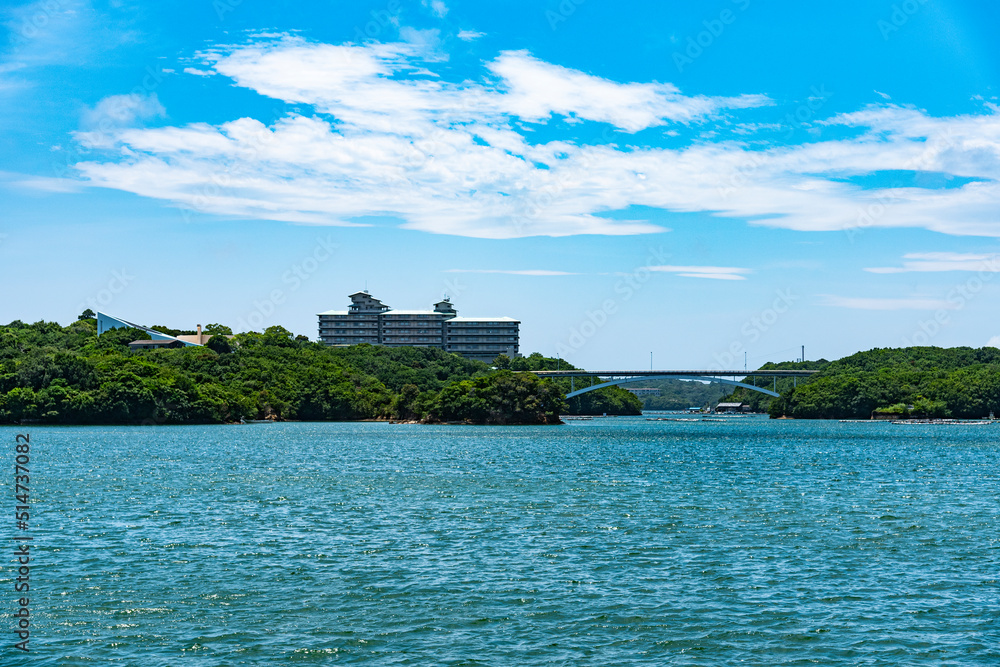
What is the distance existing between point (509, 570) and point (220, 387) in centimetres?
13385

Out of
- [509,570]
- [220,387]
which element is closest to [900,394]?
[220,387]

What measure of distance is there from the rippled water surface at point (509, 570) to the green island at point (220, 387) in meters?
84.4

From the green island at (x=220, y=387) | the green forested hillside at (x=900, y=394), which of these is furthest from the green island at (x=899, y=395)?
the green island at (x=220, y=387)

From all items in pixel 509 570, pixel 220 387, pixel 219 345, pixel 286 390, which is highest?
pixel 219 345

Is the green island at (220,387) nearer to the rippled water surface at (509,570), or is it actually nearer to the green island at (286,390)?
the green island at (286,390)

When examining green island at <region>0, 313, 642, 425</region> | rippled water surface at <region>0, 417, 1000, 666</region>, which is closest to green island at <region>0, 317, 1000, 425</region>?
green island at <region>0, 313, 642, 425</region>

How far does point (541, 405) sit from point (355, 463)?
8641cm

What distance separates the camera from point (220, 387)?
15000 cm

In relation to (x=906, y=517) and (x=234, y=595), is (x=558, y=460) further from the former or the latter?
(x=234, y=595)

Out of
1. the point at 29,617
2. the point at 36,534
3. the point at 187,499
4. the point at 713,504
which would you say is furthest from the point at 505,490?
the point at 29,617

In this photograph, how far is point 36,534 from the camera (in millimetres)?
29500

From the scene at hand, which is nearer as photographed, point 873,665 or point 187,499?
point 873,665

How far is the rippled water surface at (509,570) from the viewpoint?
57.9 ft

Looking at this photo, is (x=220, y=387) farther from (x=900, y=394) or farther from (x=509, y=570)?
(x=509, y=570)
